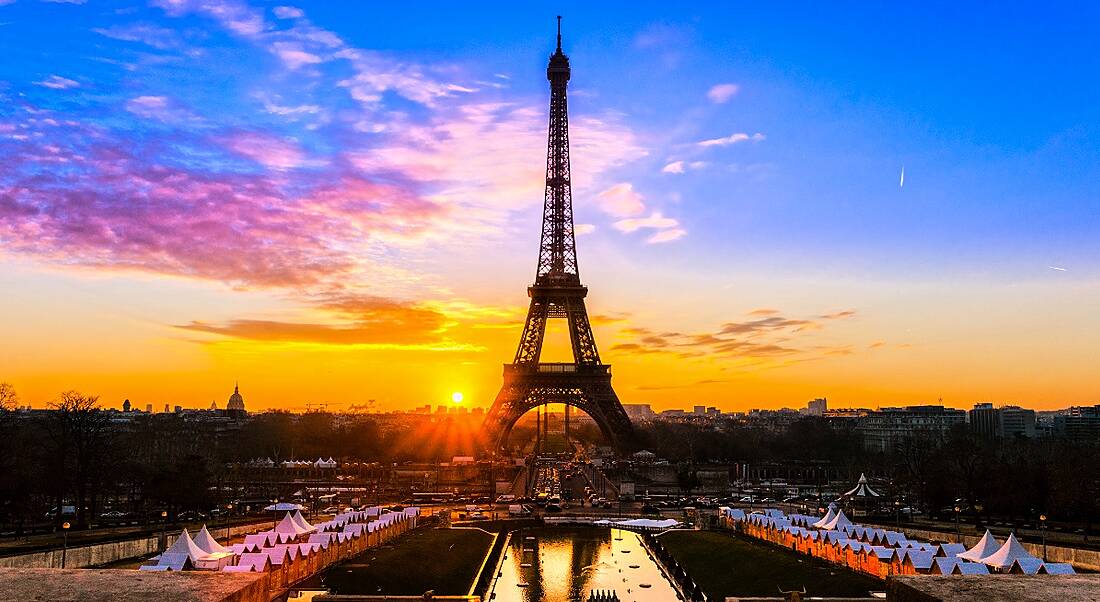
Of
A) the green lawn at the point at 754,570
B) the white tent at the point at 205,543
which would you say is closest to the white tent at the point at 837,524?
the green lawn at the point at 754,570

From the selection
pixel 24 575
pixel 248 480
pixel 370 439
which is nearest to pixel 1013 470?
pixel 24 575

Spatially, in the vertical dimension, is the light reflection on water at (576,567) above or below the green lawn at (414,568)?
below

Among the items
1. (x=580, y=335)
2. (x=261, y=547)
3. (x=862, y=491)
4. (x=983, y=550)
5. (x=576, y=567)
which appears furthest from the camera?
(x=580, y=335)

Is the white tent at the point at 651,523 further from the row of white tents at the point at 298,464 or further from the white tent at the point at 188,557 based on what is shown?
the row of white tents at the point at 298,464

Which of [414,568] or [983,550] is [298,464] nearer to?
[414,568]

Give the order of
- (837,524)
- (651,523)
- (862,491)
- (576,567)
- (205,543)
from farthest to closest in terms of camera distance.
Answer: (862,491) < (651,523) < (576,567) < (837,524) < (205,543)

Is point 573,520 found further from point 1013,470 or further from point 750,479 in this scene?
point 750,479

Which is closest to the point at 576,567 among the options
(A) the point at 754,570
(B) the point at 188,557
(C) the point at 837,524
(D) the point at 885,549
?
(A) the point at 754,570

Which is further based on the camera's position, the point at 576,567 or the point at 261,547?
the point at 576,567
